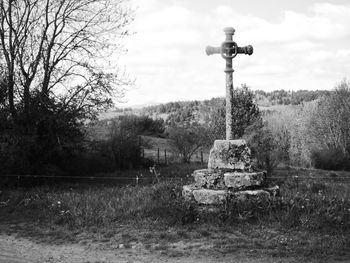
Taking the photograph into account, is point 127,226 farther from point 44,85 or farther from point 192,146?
point 192,146

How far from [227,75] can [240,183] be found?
93.4 inches

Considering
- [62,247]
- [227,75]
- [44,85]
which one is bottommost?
[62,247]

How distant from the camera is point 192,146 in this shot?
3522cm

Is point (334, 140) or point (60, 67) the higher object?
point (60, 67)

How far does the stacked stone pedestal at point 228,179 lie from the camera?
832 cm

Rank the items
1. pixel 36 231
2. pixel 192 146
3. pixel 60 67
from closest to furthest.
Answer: pixel 36 231, pixel 60 67, pixel 192 146

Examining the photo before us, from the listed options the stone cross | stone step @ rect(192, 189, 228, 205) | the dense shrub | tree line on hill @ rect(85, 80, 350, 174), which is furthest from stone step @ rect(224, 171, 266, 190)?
the dense shrub

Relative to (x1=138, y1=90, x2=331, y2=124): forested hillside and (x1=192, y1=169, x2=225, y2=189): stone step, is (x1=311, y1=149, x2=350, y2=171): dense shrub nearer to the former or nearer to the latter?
(x1=192, y1=169, x2=225, y2=189): stone step

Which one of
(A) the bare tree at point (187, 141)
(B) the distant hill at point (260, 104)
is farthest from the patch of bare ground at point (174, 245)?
(B) the distant hill at point (260, 104)

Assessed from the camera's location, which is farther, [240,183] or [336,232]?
[240,183]

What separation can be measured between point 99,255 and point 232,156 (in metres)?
3.44

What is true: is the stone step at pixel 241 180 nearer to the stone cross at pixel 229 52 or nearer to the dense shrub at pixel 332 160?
the stone cross at pixel 229 52

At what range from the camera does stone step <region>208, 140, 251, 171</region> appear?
875 cm

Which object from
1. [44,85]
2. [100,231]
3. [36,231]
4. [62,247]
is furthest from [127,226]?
[44,85]
